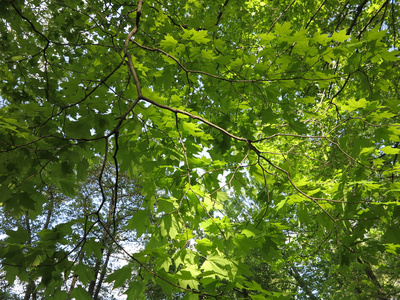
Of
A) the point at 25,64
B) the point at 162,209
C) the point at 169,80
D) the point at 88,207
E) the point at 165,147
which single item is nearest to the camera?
the point at 162,209

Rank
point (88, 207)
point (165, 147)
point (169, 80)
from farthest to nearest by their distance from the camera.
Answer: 1. point (88, 207)
2. point (169, 80)
3. point (165, 147)

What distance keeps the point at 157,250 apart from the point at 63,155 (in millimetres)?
1384

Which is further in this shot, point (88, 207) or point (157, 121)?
point (88, 207)

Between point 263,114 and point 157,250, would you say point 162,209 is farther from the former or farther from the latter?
point 263,114

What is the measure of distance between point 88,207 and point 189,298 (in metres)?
14.3

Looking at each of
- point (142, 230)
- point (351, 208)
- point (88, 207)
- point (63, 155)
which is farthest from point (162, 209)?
point (88, 207)

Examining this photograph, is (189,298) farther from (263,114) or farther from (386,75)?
(386,75)

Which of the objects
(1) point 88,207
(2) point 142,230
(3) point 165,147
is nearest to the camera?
(2) point 142,230

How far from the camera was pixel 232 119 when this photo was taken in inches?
127

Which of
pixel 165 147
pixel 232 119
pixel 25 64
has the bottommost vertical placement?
pixel 165 147

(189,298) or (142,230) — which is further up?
(142,230)

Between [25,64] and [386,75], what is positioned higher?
[25,64]

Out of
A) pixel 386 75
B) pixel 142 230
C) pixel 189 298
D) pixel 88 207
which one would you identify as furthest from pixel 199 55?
pixel 88 207

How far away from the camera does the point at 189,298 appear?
1.75 metres
